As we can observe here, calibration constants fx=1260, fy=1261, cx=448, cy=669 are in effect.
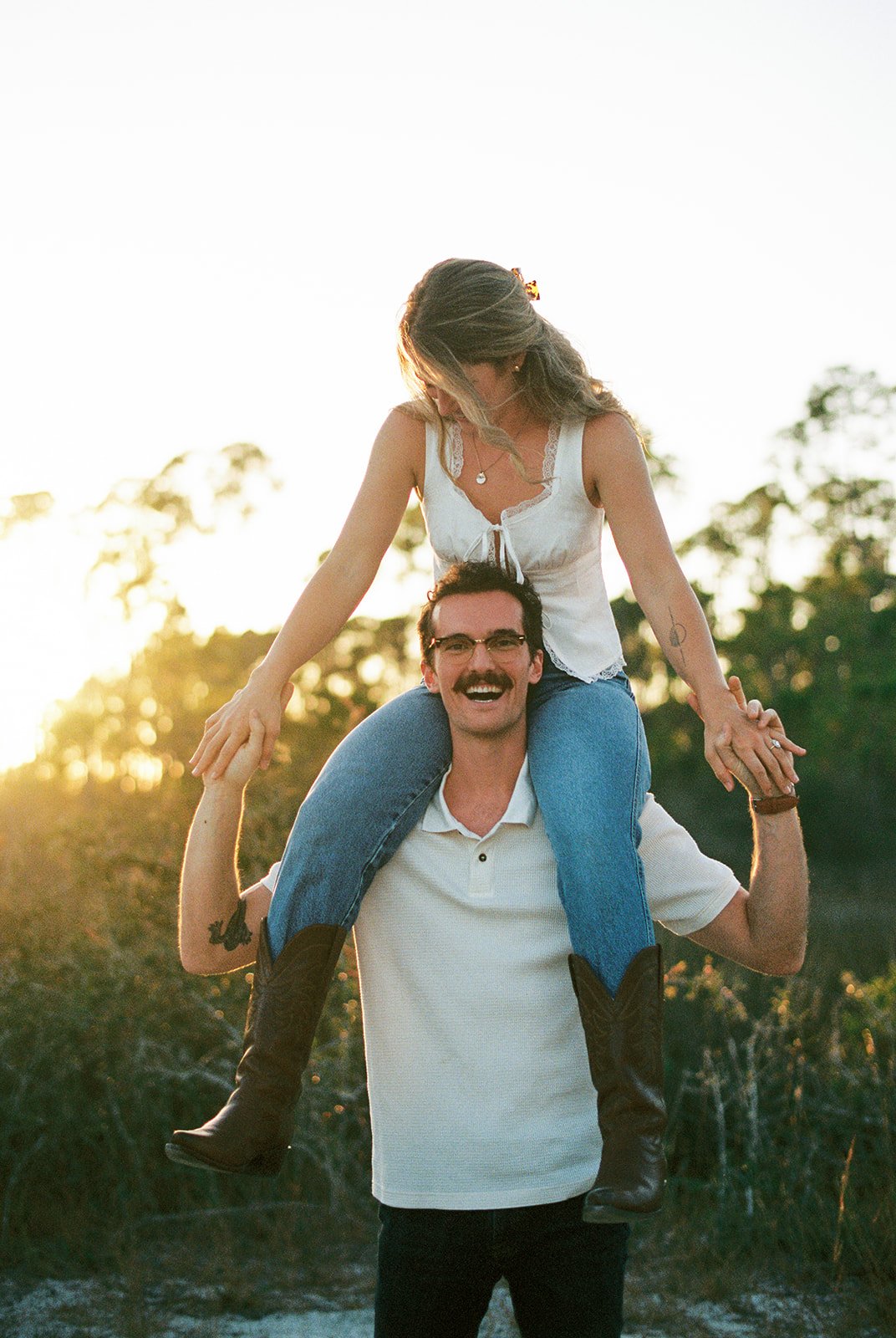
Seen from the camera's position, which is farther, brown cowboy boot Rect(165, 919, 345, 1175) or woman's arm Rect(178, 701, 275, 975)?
woman's arm Rect(178, 701, 275, 975)

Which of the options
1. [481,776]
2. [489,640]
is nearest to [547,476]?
[489,640]

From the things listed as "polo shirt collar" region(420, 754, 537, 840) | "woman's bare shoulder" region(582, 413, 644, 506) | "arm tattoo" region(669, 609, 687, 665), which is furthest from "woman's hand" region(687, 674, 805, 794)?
"woman's bare shoulder" region(582, 413, 644, 506)

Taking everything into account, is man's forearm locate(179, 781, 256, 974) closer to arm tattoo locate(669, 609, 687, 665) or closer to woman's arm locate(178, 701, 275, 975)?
woman's arm locate(178, 701, 275, 975)

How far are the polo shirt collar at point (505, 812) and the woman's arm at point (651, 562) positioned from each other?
1.34 ft

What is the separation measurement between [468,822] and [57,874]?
6295mm

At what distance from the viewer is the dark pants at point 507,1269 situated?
2.65 m

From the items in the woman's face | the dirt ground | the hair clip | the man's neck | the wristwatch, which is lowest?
the dirt ground

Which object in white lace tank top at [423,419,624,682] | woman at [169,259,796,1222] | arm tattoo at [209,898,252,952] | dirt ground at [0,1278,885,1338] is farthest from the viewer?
dirt ground at [0,1278,885,1338]

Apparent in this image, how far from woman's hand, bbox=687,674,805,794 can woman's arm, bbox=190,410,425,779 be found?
0.87 metres

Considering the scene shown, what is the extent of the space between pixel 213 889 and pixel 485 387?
1.28m

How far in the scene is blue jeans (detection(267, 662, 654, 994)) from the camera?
99.1 inches

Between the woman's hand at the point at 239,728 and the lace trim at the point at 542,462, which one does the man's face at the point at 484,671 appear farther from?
the woman's hand at the point at 239,728

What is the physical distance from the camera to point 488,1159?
2.64 m

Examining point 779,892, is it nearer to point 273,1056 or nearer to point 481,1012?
point 481,1012
